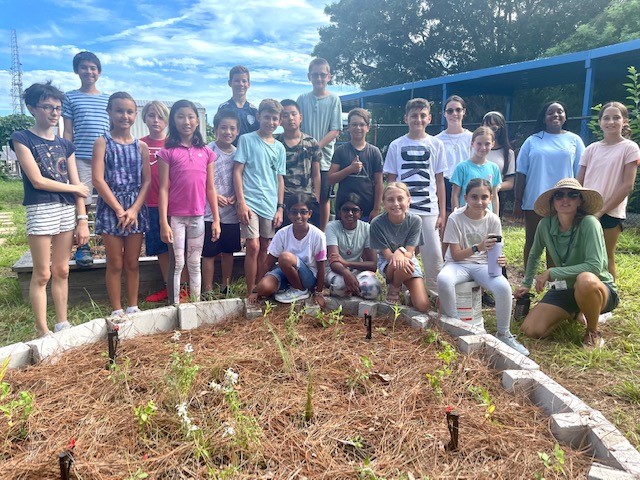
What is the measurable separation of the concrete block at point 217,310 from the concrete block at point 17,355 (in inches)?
41.7

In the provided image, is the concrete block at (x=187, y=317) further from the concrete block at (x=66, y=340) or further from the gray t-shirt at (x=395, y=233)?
the gray t-shirt at (x=395, y=233)

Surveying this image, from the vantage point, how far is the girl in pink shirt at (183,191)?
362cm

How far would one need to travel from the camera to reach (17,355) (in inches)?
106

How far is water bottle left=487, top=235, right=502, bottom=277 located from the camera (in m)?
3.42

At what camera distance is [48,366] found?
105 inches

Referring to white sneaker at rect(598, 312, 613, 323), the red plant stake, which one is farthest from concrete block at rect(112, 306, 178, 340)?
white sneaker at rect(598, 312, 613, 323)

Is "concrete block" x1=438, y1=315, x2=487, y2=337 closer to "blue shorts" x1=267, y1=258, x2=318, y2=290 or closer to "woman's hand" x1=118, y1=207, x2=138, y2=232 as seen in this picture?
"blue shorts" x1=267, y1=258, x2=318, y2=290

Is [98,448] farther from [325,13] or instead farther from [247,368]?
[325,13]

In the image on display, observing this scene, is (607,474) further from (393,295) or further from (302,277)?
(302,277)

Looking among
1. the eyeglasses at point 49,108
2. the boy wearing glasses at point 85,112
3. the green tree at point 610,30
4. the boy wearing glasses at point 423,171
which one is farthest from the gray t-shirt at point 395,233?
the green tree at point 610,30

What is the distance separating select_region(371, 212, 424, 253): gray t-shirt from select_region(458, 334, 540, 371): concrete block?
0.98m

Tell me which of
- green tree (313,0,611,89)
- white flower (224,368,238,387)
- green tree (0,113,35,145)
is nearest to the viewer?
white flower (224,368,238,387)

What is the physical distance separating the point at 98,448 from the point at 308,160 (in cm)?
299

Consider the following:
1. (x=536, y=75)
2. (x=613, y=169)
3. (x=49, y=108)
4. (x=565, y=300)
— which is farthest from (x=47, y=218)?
(x=536, y=75)
